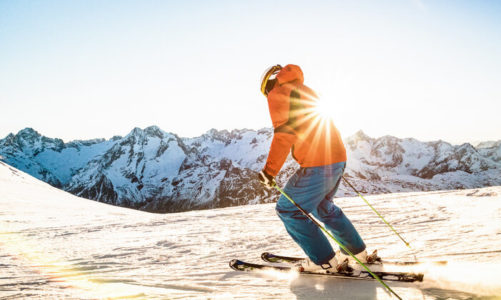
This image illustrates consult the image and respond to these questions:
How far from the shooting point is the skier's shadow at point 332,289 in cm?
289

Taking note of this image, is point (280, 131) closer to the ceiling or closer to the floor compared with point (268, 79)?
closer to the floor

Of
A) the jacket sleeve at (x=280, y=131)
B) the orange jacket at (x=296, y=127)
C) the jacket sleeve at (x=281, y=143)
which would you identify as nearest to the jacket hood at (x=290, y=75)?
the orange jacket at (x=296, y=127)

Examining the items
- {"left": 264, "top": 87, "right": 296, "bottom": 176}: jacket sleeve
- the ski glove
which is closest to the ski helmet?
{"left": 264, "top": 87, "right": 296, "bottom": 176}: jacket sleeve

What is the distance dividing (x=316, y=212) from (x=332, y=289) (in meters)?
0.93

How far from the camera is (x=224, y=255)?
5.18 meters

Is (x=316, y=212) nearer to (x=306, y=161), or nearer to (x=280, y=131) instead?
(x=306, y=161)

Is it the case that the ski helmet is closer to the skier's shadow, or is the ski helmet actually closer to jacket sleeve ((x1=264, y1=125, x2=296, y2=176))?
jacket sleeve ((x1=264, y1=125, x2=296, y2=176))

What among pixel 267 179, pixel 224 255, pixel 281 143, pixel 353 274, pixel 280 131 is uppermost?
pixel 280 131

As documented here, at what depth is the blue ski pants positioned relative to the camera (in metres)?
3.49

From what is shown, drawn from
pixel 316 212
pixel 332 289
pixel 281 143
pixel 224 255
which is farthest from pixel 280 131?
pixel 224 255

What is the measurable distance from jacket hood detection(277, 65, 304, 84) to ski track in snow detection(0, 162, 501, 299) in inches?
94.2

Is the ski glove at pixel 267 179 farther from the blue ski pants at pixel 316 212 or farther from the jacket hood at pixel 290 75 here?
the jacket hood at pixel 290 75

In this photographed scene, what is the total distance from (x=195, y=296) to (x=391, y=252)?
3039 millimetres

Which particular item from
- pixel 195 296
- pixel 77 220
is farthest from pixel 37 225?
pixel 195 296
